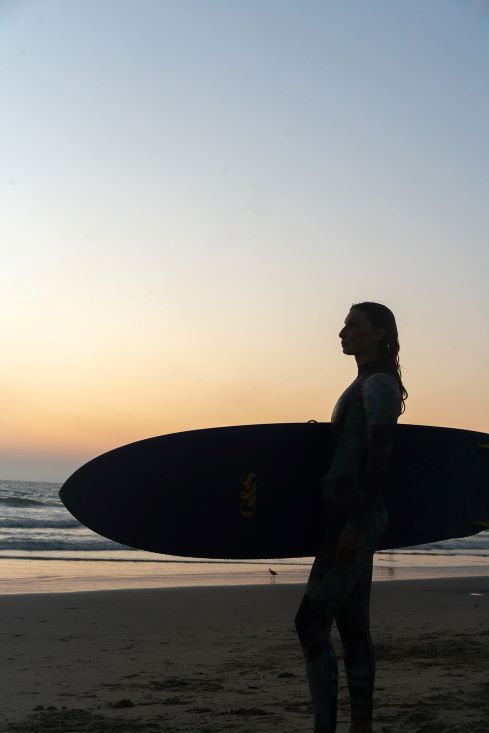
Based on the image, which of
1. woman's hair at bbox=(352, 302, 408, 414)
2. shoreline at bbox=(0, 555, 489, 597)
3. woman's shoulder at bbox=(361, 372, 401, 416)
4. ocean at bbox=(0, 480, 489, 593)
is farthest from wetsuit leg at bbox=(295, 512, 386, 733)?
ocean at bbox=(0, 480, 489, 593)

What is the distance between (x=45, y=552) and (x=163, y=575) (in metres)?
4.16

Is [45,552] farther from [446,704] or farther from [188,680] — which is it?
[446,704]

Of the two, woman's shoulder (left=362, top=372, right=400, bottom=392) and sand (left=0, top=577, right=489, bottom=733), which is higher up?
woman's shoulder (left=362, top=372, right=400, bottom=392)

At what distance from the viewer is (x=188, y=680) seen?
14.5 feet

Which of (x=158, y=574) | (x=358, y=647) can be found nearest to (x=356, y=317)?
(x=358, y=647)

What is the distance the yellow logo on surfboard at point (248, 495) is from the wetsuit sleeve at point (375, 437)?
701 mm

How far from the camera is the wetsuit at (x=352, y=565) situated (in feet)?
9.54

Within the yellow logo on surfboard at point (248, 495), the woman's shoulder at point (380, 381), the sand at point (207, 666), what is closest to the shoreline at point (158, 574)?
the sand at point (207, 666)

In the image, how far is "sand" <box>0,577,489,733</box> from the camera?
3518 mm

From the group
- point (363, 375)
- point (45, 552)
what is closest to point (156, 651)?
point (363, 375)

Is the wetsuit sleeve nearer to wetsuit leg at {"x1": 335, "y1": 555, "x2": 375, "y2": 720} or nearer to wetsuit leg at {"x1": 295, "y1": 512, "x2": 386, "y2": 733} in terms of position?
wetsuit leg at {"x1": 295, "y1": 512, "x2": 386, "y2": 733}

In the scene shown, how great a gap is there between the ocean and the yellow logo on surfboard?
6525 mm

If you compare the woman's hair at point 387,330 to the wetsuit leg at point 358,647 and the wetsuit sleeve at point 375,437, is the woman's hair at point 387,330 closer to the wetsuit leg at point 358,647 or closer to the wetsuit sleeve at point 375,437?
the wetsuit sleeve at point 375,437

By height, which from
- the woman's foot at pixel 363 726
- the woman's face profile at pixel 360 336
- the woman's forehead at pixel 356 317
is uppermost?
the woman's forehead at pixel 356 317
